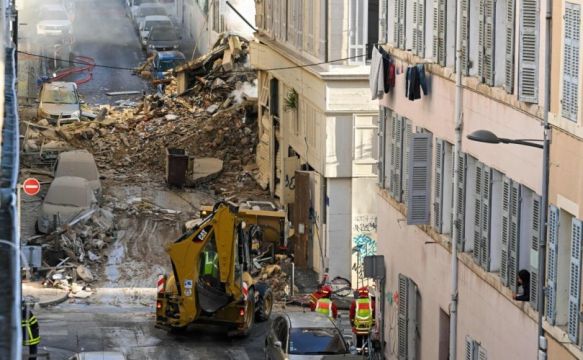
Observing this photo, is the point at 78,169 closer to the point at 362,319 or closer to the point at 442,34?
the point at 362,319

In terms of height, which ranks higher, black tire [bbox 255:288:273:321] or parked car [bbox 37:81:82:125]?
parked car [bbox 37:81:82:125]

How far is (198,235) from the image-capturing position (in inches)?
1330

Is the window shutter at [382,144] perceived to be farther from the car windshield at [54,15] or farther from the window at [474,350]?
the car windshield at [54,15]

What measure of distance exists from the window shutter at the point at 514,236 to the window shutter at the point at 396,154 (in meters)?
7.58

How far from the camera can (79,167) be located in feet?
157

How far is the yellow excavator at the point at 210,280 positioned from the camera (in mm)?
33781

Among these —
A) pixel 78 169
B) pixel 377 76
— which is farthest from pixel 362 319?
pixel 78 169

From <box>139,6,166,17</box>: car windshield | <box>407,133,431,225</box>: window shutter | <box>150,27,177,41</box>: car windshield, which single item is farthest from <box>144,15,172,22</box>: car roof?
<box>407,133,431,225</box>: window shutter

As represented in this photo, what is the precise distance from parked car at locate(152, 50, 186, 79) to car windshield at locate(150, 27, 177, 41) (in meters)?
4.55

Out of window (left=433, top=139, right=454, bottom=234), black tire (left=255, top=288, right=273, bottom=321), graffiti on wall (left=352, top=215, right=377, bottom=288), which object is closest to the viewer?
window (left=433, top=139, right=454, bottom=234)

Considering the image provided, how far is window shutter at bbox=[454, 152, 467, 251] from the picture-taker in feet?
88.2

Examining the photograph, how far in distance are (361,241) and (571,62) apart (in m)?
20.3

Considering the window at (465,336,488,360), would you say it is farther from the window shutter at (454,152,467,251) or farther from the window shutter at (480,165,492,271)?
the window shutter at (454,152,467,251)

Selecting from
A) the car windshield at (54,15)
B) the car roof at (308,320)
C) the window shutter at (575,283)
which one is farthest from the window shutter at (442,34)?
the car windshield at (54,15)
